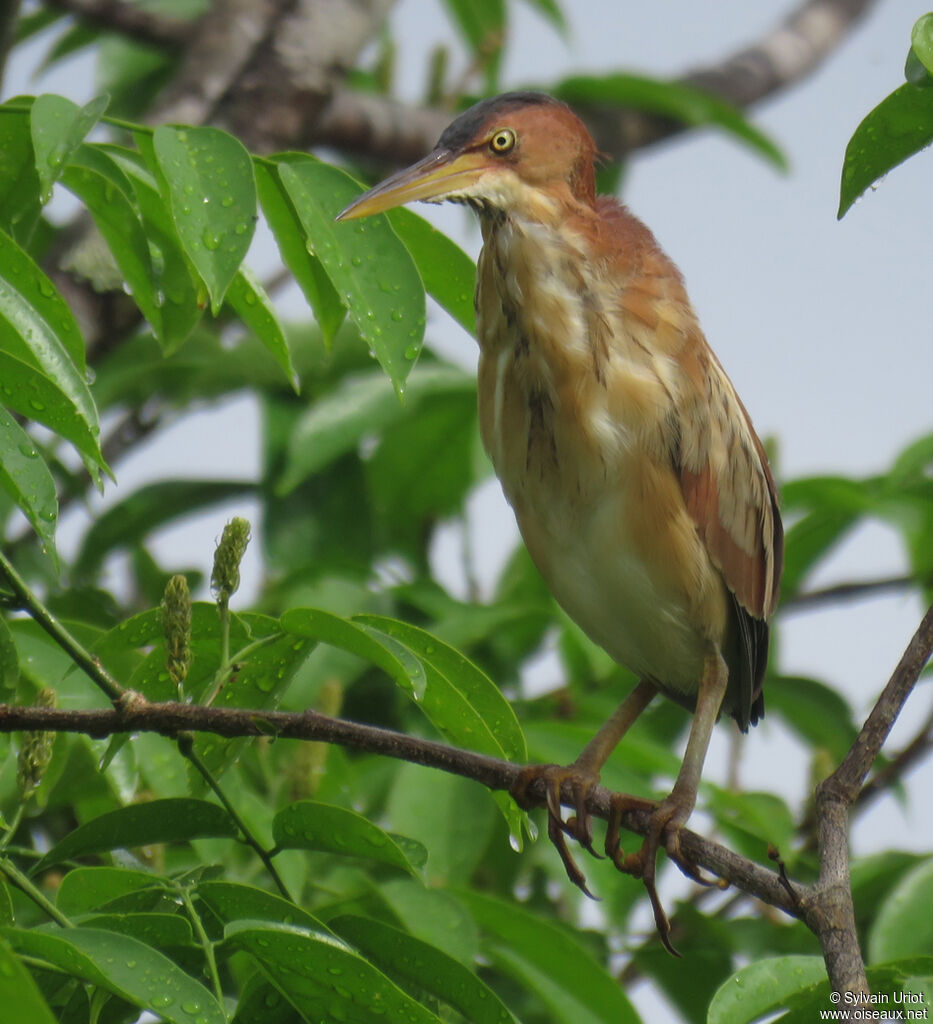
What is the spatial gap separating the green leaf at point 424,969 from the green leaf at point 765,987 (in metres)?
0.22

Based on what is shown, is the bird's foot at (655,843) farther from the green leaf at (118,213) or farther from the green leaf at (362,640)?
the green leaf at (118,213)

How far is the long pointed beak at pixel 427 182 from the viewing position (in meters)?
1.65

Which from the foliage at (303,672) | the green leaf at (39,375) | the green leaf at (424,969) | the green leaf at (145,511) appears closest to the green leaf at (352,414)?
the foliage at (303,672)

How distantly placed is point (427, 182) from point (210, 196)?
44cm

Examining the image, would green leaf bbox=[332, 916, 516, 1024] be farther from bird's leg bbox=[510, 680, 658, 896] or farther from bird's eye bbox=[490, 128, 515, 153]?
bird's eye bbox=[490, 128, 515, 153]

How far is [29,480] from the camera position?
1.33m

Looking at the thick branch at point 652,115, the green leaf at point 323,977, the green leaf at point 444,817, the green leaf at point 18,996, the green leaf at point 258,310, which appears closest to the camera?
the green leaf at point 18,996

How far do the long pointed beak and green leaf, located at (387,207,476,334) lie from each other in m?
0.03

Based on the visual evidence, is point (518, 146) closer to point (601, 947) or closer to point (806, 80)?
point (601, 947)

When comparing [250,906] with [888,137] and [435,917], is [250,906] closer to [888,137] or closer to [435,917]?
[435,917]

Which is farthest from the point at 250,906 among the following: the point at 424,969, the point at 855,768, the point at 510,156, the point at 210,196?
the point at 510,156

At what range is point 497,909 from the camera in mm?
1874

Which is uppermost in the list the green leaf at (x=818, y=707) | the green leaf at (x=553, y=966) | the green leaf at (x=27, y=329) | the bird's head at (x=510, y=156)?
the bird's head at (x=510, y=156)

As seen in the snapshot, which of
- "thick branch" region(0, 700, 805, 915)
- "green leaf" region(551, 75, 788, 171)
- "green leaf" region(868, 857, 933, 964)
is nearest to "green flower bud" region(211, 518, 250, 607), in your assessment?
"thick branch" region(0, 700, 805, 915)
